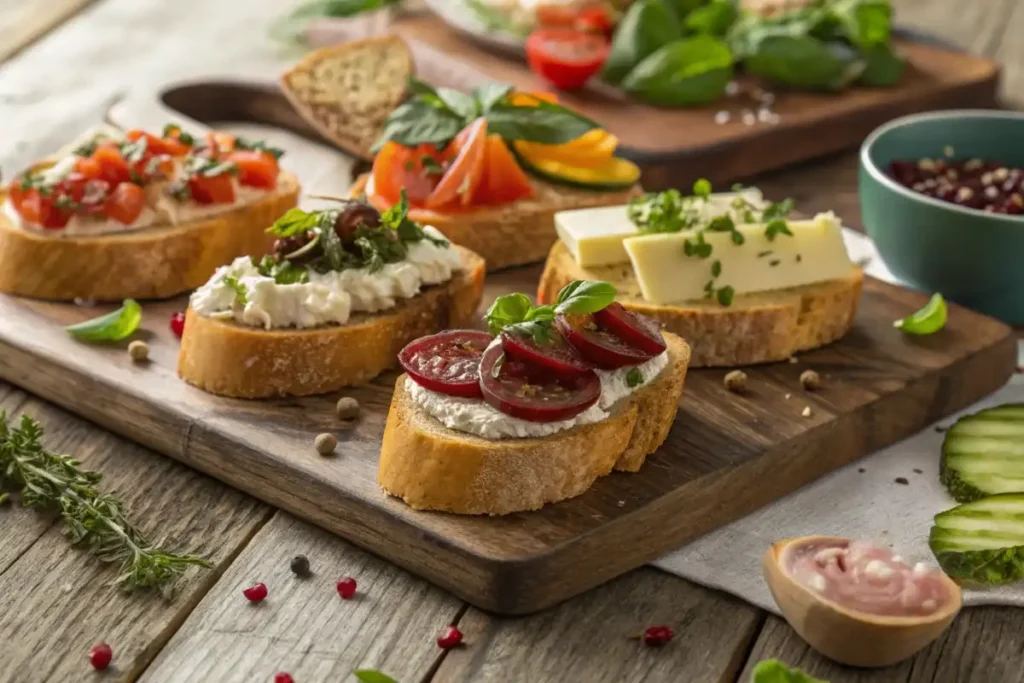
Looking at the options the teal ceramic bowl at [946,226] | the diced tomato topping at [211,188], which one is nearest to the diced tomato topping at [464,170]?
the diced tomato topping at [211,188]

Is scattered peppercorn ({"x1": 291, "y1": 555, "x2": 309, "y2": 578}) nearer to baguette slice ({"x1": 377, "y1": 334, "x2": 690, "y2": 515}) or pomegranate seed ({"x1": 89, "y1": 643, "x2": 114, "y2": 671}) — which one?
baguette slice ({"x1": 377, "y1": 334, "x2": 690, "y2": 515})

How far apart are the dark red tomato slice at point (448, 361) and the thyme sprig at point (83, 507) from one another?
68cm

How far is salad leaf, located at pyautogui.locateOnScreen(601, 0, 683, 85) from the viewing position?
6.05m

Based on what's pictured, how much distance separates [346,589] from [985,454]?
1.76m

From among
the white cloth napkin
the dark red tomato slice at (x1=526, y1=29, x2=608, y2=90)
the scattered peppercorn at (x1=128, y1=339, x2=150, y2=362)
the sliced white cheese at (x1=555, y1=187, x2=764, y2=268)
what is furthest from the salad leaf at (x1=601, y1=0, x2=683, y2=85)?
the scattered peppercorn at (x1=128, y1=339, x2=150, y2=362)

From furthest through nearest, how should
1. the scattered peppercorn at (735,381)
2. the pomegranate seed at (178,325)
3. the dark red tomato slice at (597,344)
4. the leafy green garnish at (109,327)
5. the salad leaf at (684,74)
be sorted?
1. the salad leaf at (684,74)
2. the pomegranate seed at (178,325)
3. the leafy green garnish at (109,327)
4. the scattered peppercorn at (735,381)
5. the dark red tomato slice at (597,344)

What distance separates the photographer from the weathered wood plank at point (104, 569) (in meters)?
3.09

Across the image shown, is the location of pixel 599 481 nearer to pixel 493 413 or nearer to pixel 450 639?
pixel 493 413

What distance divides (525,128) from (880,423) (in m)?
1.58

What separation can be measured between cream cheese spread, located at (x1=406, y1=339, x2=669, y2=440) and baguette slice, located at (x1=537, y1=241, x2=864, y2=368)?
2.23 feet

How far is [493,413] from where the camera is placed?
3.35 meters

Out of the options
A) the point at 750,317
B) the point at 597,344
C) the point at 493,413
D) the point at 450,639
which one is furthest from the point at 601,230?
the point at 450,639

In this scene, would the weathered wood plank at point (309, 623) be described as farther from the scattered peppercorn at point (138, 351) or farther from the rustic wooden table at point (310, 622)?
the scattered peppercorn at point (138, 351)

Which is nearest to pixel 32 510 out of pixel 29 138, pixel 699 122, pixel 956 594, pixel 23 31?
pixel 956 594
